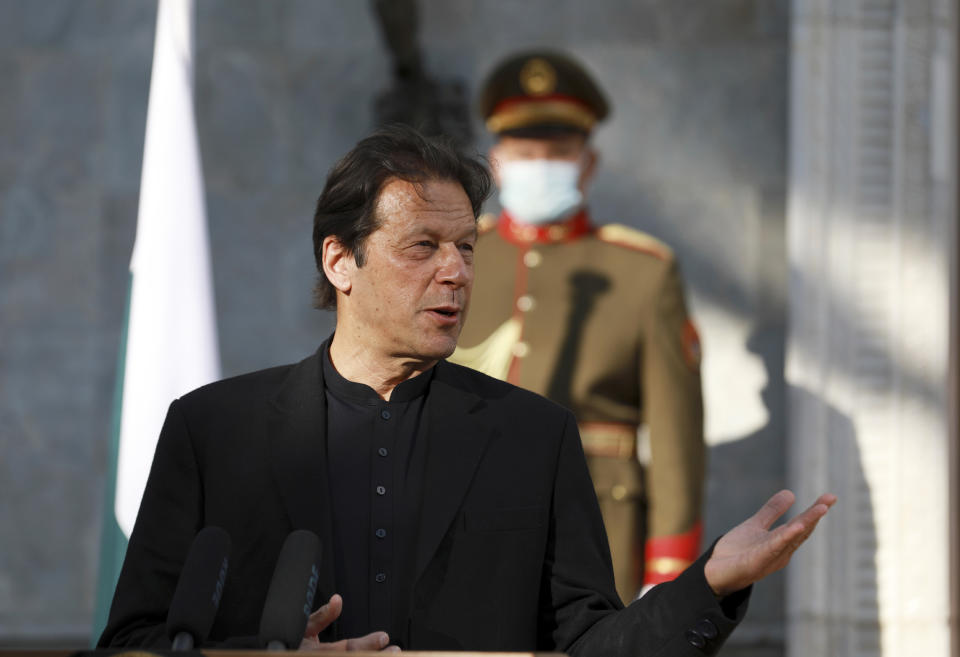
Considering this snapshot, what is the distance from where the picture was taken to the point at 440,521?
201cm

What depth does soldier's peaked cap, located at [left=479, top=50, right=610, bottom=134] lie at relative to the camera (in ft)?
14.0

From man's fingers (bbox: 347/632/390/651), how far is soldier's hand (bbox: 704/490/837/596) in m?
0.43

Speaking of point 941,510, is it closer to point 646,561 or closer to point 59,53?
point 646,561

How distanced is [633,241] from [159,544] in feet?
8.21

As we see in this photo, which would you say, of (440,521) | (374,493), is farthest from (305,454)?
(440,521)

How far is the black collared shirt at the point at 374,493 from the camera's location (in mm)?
1993

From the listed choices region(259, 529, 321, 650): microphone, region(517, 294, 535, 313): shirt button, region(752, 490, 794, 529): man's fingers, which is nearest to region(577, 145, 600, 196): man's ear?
region(517, 294, 535, 313): shirt button

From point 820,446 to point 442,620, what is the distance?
2.56 m

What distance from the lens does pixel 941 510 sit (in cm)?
419

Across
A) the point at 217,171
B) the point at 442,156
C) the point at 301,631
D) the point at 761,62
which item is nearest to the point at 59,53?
the point at 217,171

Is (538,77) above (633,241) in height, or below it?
above

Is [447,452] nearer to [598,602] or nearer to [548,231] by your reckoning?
[598,602]

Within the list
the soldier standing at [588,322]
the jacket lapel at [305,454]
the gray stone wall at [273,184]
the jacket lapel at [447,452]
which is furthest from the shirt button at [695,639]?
the gray stone wall at [273,184]

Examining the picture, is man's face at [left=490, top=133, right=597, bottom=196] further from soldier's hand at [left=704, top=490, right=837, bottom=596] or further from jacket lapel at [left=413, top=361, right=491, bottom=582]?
soldier's hand at [left=704, top=490, right=837, bottom=596]
